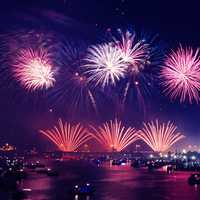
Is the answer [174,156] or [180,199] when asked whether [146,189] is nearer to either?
[180,199]

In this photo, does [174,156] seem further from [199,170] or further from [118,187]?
[118,187]

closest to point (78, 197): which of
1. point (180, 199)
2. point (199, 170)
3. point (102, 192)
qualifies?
point (102, 192)

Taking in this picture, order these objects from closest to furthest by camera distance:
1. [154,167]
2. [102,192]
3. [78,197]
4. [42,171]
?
[78,197]
[102,192]
[42,171]
[154,167]

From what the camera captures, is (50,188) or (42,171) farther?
(42,171)

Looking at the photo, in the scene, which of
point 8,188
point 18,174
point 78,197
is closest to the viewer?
point 78,197

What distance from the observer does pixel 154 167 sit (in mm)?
131875

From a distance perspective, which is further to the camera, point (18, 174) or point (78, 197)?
point (18, 174)

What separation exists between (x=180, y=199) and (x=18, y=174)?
34.4 meters

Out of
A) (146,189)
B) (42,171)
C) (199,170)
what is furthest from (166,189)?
(199,170)

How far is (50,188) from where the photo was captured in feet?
205

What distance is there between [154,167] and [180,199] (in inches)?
3182

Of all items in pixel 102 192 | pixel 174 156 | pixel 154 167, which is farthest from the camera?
pixel 174 156

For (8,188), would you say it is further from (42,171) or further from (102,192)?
(42,171)

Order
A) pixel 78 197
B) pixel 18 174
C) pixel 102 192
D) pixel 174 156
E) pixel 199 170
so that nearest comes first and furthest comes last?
pixel 78 197 → pixel 102 192 → pixel 18 174 → pixel 199 170 → pixel 174 156
